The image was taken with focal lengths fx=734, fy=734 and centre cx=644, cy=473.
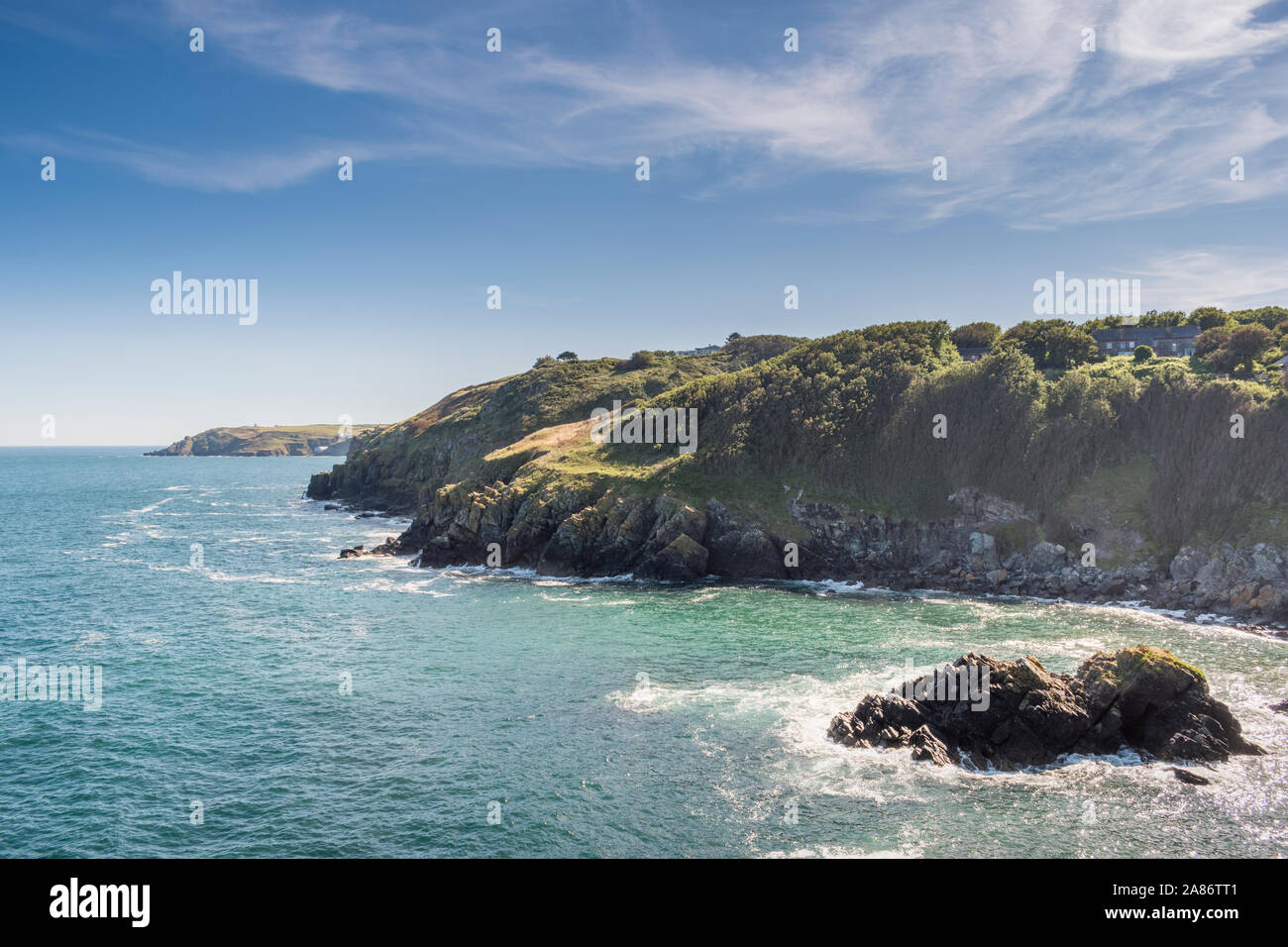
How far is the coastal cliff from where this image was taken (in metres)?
62.8

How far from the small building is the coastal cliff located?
3360 cm

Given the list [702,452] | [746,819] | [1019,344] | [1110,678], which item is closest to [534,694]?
[746,819]

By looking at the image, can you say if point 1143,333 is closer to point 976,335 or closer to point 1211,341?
point 976,335

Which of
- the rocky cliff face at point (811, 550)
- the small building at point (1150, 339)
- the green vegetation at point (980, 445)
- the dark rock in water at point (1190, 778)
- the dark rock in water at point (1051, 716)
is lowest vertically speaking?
the dark rock in water at point (1190, 778)

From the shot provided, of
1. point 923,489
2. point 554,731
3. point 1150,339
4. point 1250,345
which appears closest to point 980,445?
point 923,489

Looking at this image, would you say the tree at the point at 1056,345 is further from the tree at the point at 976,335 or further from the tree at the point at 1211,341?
the tree at the point at 976,335

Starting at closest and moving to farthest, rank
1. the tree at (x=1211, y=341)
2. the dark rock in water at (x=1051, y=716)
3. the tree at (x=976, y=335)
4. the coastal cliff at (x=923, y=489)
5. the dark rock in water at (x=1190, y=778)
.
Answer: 1. the dark rock in water at (x=1190, y=778)
2. the dark rock in water at (x=1051, y=716)
3. the coastal cliff at (x=923, y=489)
4. the tree at (x=1211, y=341)
5. the tree at (x=976, y=335)

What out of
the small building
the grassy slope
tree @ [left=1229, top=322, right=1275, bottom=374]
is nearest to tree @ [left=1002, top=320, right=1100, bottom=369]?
tree @ [left=1229, top=322, right=1275, bottom=374]

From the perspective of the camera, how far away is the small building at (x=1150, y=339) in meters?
103

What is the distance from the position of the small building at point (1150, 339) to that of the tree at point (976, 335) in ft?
44.6

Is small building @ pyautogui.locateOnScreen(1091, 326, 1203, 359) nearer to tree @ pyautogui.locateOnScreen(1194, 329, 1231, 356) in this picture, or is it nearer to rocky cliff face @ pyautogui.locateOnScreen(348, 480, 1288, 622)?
tree @ pyautogui.locateOnScreen(1194, 329, 1231, 356)

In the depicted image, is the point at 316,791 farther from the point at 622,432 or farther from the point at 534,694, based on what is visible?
the point at 622,432

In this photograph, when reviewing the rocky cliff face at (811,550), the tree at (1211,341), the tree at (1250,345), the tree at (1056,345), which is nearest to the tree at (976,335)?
the tree at (1056,345)

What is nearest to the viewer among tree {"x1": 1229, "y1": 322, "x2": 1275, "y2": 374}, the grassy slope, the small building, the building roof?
tree {"x1": 1229, "y1": 322, "x2": 1275, "y2": 374}
